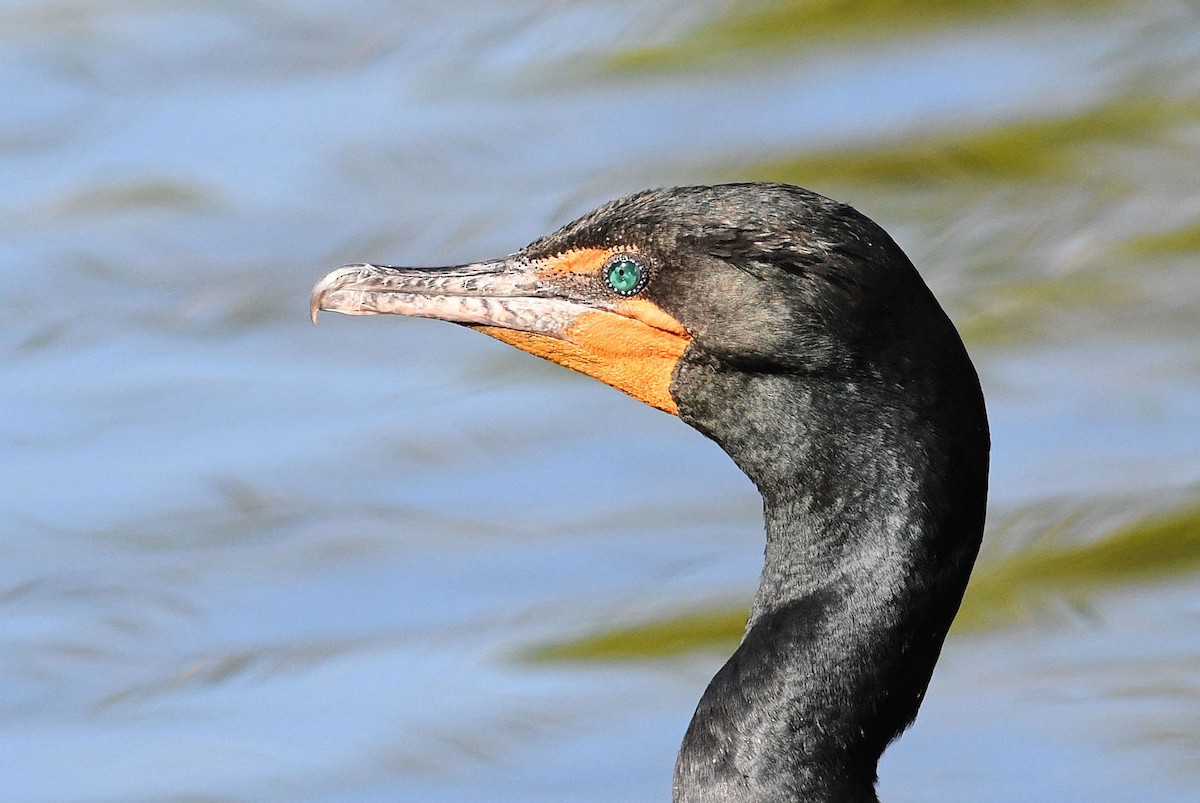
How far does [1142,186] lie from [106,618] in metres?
4.49

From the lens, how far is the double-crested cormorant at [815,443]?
4.56 metres

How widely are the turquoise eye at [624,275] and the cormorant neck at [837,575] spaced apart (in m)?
0.24

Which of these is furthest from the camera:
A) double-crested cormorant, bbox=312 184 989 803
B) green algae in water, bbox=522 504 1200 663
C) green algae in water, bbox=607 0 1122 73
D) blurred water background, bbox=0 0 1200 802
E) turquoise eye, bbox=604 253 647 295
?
green algae in water, bbox=607 0 1122 73

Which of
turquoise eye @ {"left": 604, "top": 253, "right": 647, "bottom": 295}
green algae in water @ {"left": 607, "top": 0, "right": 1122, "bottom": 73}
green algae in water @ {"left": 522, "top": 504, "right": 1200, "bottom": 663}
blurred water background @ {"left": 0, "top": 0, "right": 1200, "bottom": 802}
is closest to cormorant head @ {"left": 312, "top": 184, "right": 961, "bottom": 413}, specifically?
turquoise eye @ {"left": 604, "top": 253, "right": 647, "bottom": 295}

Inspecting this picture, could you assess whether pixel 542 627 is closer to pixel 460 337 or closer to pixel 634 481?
pixel 634 481

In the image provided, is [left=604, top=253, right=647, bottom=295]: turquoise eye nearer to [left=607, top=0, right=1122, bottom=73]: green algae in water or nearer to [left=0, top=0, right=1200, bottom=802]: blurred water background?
[left=0, top=0, right=1200, bottom=802]: blurred water background

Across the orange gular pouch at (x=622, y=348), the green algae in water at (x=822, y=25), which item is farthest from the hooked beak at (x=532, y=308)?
the green algae in water at (x=822, y=25)

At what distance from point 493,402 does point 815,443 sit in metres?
3.79

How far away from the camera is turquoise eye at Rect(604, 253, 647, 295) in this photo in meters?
4.87

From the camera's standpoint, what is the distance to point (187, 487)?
26.2 feet

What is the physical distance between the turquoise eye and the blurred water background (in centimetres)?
218

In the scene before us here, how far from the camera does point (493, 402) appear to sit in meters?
8.36

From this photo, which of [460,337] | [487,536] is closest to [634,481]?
[487,536]

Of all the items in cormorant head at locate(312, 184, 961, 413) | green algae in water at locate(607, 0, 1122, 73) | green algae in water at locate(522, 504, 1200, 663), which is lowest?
cormorant head at locate(312, 184, 961, 413)
